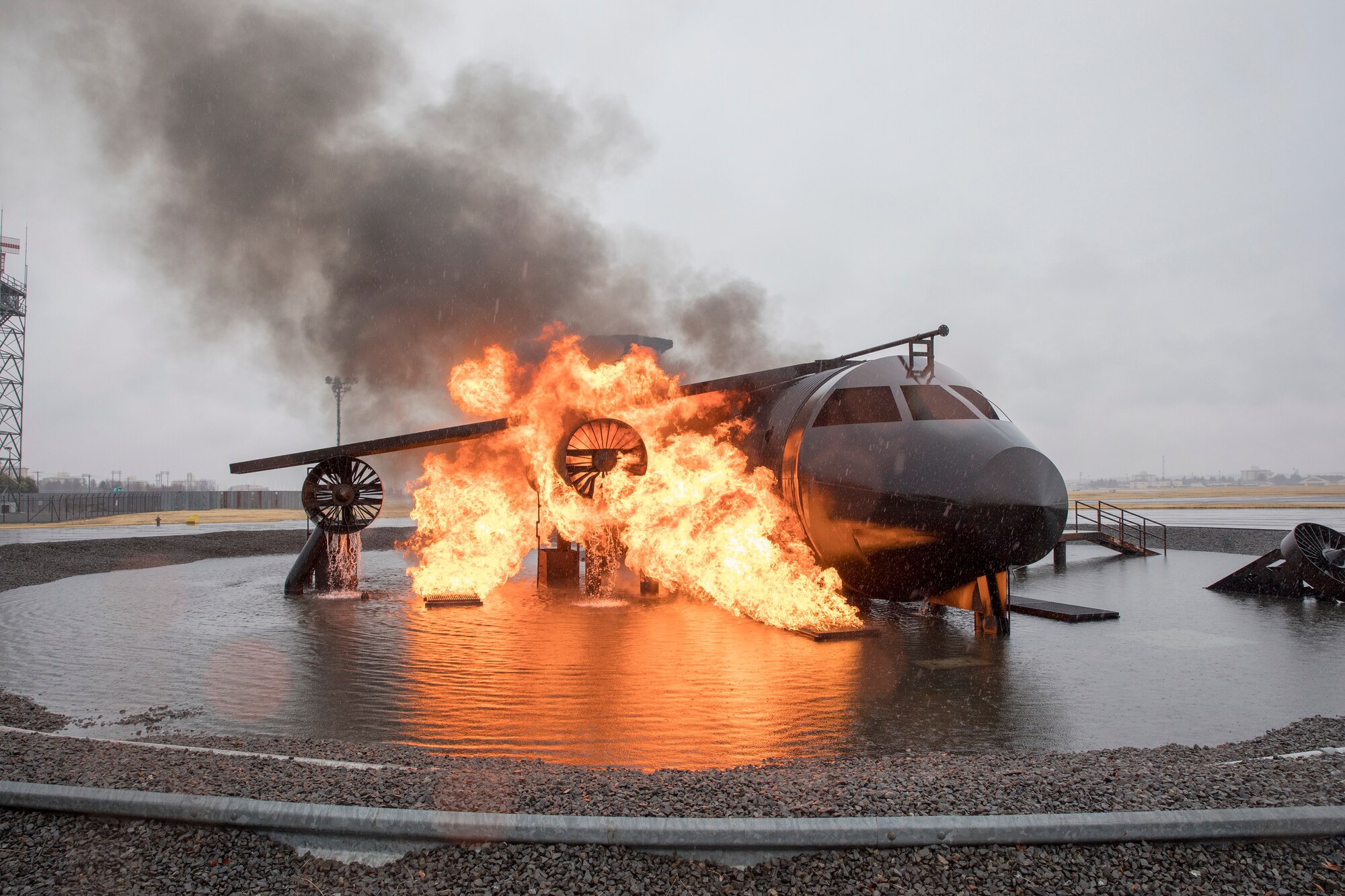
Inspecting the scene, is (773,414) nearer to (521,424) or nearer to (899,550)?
(899,550)

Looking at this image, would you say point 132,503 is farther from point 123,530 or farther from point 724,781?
point 724,781

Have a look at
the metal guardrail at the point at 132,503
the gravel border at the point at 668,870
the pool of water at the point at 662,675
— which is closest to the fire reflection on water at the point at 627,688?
the pool of water at the point at 662,675

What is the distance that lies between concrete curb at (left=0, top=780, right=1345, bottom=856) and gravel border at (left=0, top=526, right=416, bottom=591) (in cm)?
1848

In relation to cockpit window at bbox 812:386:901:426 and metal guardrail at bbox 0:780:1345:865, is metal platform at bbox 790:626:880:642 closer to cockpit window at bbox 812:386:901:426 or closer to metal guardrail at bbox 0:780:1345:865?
cockpit window at bbox 812:386:901:426

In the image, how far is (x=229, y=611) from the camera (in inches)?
572

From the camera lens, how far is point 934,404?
414 inches

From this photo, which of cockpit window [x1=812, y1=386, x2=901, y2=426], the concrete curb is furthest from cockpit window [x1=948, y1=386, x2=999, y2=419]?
the concrete curb

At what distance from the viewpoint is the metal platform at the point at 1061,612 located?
44.1 ft

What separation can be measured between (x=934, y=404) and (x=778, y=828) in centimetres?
771

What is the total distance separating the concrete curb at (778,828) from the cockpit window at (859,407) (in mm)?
6886

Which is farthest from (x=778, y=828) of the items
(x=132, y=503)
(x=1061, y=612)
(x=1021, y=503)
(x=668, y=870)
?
(x=132, y=503)

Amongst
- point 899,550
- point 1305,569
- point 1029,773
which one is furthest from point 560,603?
point 1305,569

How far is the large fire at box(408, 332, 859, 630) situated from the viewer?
12.5 metres

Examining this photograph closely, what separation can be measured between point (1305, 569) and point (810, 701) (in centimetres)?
1429
